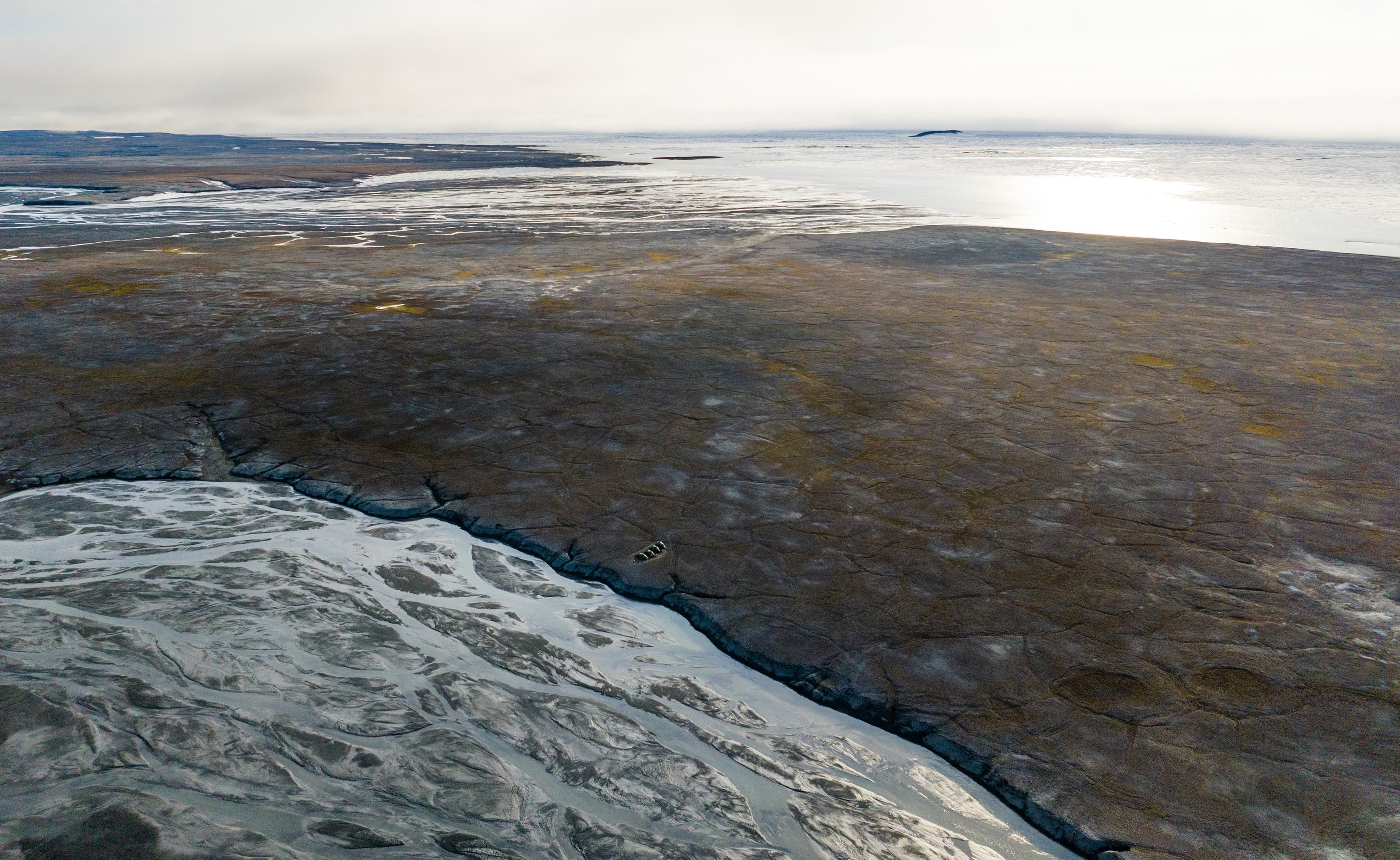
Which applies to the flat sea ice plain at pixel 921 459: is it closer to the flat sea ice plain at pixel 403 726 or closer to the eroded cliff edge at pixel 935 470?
the eroded cliff edge at pixel 935 470

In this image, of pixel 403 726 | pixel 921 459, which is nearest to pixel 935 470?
pixel 921 459

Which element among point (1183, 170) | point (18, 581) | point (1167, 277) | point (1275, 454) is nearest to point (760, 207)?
point (1167, 277)

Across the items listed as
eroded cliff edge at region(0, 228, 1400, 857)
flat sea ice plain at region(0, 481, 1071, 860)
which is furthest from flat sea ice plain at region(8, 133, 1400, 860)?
flat sea ice plain at region(0, 481, 1071, 860)

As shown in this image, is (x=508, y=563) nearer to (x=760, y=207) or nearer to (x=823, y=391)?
(x=823, y=391)

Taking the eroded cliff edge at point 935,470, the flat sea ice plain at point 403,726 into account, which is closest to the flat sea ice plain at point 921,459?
the eroded cliff edge at point 935,470

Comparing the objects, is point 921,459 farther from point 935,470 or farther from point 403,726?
point 403,726
